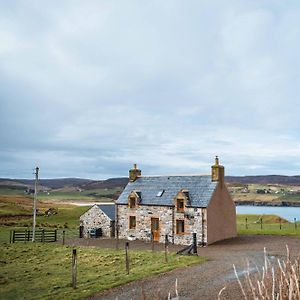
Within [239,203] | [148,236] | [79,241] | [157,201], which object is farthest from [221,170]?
[239,203]

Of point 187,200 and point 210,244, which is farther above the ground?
point 187,200

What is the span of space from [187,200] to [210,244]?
4372mm

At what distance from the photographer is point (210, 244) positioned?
3428 cm

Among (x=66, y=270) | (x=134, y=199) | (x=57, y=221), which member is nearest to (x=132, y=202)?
(x=134, y=199)

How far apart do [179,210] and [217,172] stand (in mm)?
4945

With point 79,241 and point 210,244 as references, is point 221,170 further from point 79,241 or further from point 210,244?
point 79,241

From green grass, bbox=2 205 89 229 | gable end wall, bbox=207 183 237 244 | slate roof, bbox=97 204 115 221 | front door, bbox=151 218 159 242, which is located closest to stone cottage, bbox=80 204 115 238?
slate roof, bbox=97 204 115 221

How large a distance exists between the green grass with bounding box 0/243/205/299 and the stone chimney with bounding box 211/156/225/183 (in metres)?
11.7

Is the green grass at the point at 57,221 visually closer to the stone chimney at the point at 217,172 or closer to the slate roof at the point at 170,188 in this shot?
the slate roof at the point at 170,188

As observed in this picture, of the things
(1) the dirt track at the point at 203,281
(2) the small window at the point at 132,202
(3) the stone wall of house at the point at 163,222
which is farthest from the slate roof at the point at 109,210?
(1) the dirt track at the point at 203,281

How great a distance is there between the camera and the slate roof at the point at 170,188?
117ft

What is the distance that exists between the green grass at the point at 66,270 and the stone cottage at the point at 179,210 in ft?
27.2

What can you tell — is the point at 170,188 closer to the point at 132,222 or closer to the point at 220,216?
the point at 132,222

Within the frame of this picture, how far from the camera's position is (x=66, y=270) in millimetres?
23062
